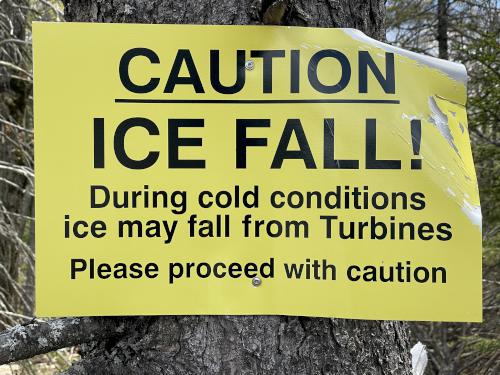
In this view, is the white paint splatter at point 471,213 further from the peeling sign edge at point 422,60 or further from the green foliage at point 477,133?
the green foliage at point 477,133

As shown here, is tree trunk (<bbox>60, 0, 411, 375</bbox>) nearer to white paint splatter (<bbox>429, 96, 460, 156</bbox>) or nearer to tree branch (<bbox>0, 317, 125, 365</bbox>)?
tree branch (<bbox>0, 317, 125, 365</bbox>)

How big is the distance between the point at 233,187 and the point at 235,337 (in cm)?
27

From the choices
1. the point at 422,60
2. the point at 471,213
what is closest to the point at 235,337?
the point at 471,213

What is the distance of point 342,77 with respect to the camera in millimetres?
1035

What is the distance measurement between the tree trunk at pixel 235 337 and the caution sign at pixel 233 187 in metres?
0.03

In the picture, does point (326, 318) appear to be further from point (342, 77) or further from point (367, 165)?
point (342, 77)

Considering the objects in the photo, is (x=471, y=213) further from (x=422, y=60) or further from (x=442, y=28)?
(x=442, y=28)

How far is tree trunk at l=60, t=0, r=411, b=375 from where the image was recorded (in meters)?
1.00

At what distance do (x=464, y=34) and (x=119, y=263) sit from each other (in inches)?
196

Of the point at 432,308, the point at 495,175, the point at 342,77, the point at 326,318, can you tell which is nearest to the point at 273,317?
the point at 326,318

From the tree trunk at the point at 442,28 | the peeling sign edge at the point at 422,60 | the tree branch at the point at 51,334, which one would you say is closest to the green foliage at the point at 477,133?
the tree trunk at the point at 442,28

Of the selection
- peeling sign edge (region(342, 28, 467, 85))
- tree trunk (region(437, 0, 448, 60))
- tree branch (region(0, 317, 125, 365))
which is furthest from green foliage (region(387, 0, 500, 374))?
tree branch (region(0, 317, 125, 365))

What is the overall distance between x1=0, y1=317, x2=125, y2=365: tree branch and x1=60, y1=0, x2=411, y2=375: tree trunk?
0.12 ft

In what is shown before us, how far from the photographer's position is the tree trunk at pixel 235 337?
3.27 feet
